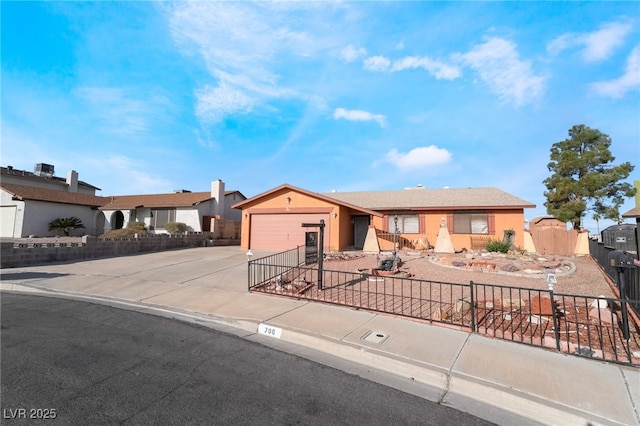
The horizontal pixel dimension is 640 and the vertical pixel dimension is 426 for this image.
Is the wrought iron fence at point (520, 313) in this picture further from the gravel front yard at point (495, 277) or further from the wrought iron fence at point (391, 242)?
the wrought iron fence at point (391, 242)

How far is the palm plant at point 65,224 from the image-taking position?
24156mm

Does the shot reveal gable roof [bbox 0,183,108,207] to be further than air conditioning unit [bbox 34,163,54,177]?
No

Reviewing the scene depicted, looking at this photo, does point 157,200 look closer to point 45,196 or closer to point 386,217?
point 45,196

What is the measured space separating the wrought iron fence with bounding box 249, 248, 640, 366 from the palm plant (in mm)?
24333

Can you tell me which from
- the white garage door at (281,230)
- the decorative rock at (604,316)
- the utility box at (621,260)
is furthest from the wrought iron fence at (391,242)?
the utility box at (621,260)

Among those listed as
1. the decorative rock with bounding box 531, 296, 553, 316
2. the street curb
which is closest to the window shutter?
the decorative rock with bounding box 531, 296, 553, 316

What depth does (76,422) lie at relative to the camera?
2.96 metres

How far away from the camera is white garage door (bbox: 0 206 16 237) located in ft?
74.5

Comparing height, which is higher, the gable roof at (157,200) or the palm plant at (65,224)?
the gable roof at (157,200)

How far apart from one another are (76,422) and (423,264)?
12378mm

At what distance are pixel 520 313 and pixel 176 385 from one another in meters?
5.51

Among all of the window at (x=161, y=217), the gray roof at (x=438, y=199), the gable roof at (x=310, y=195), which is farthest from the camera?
the window at (x=161, y=217)

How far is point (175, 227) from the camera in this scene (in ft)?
84.1

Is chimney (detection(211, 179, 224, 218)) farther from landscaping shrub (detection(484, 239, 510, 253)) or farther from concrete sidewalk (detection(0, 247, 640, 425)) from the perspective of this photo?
landscaping shrub (detection(484, 239, 510, 253))
